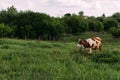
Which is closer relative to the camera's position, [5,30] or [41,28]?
[5,30]

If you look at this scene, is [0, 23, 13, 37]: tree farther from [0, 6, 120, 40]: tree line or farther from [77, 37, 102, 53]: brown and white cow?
[77, 37, 102, 53]: brown and white cow

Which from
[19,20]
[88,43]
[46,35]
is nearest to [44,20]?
[46,35]

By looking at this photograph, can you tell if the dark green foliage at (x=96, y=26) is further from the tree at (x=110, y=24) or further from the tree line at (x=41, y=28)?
the tree at (x=110, y=24)

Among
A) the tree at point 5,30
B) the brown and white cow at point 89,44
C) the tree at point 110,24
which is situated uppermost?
the tree at point 110,24

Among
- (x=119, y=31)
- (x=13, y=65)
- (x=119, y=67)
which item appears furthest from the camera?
(x=119, y=31)

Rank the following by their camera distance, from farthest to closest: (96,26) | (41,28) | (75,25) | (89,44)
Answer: (96,26) → (75,25) → (41,28) → (89,44)

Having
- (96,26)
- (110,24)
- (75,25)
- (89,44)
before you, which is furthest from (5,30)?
(89,44)

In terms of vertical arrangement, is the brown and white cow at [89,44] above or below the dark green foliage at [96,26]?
below

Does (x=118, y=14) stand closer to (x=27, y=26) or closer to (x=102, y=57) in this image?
(x=27, y=26)

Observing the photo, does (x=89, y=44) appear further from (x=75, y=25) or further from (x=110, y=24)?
(x=110, y=24)

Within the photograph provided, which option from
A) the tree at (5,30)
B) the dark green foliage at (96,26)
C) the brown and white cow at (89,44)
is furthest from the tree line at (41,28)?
the brown and white cow at (89,44)

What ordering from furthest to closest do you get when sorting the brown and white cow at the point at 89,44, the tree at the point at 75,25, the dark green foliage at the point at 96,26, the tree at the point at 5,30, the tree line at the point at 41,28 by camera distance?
1. the dark green foliage at the point at 96,26
2. the tree at the point at 75,25
3. the tree line at the point at 41,28
4. the tree at the point at 5,30
5. the brown and white cow at the point at 89,44

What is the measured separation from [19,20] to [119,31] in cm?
1523

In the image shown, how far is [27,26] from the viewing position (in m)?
45.1
